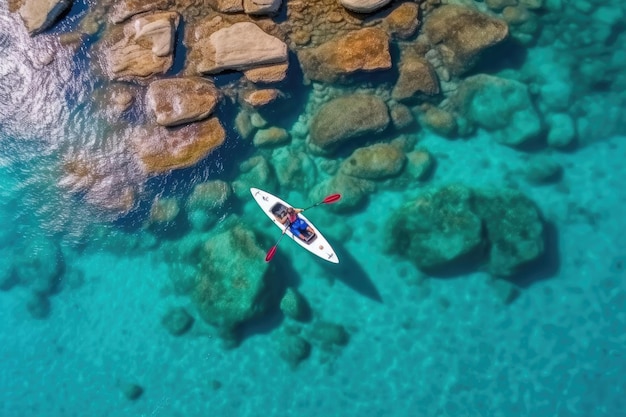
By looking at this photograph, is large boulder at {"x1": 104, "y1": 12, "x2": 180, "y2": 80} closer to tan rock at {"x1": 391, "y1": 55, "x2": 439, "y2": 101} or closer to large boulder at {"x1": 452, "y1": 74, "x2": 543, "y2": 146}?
tan rock at {"x1": 391, "y1": 55, "x2": 439, "y2": 101}

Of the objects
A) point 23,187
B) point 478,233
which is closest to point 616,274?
point 478,233

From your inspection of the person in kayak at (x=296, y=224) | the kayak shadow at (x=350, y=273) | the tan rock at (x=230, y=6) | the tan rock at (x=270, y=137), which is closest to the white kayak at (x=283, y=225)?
the person in kayak at (x=296, y=224)

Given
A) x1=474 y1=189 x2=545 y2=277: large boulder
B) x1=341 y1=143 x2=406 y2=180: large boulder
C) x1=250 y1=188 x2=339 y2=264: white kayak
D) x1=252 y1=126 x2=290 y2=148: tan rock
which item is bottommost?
x1=474 y1=189 x2=545 y2=277: large boulder

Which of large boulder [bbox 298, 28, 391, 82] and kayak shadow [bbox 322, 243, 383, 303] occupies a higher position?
large boulder [bbox 298, 28, 391, 82]

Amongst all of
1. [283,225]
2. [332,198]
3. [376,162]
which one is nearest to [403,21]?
[376,162]

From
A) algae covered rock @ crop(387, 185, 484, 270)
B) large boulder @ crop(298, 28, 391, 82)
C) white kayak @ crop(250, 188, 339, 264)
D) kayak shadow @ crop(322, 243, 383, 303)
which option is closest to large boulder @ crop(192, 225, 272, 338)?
white kayak @ crop(250, 188, 339, 264)

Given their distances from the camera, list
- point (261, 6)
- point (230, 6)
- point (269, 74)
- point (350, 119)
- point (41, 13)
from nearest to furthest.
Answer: point (350, 119) → point (269, 74) → point (261, 6) → point (230, 6) → point (41, 13)

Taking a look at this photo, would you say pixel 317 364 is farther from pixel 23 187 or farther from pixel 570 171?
pixel 23 187

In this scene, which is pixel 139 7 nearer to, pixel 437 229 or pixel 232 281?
pixel 232 281
